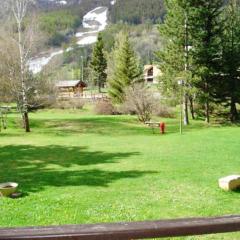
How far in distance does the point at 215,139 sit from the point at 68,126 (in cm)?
1319

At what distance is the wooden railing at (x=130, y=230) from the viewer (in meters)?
2.60

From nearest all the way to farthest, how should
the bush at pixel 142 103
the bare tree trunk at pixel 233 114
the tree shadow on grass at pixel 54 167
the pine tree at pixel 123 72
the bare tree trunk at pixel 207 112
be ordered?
1. the tree shadow on grass at pixel 54 167
2. the bush at pixel 142 103
3. the bare tree trunk at pixel 207 112
4. the bare tree trunk at pixel 233 114
5. the pine tree at pixel 123 72

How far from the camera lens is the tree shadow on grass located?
551 inches

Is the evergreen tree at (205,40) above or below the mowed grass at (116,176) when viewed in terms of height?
above

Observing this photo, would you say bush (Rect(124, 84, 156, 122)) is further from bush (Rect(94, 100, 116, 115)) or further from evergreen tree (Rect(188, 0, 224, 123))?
bush (Rect(94, 100, 116, 115))

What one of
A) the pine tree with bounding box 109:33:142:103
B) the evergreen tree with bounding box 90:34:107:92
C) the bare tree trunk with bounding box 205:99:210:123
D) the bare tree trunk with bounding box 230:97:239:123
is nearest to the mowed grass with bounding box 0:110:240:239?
the bare tree trunk with bounding box 205:99:210:123

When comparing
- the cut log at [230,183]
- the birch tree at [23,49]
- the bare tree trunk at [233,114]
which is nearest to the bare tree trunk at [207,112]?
the bare tree trunk at [233,114]

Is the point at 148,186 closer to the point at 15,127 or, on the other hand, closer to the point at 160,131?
the point at 160,131

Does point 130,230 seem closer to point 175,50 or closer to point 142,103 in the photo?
point 142,103

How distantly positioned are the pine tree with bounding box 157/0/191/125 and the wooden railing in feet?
114

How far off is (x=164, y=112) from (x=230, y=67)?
811cm

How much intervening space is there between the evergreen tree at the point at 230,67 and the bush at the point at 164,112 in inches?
221

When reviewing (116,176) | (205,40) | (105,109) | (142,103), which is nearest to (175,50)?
(205,40)

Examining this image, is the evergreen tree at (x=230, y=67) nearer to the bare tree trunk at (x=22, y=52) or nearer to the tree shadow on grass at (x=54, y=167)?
the bare tree trunk at (x=22, y=52)
